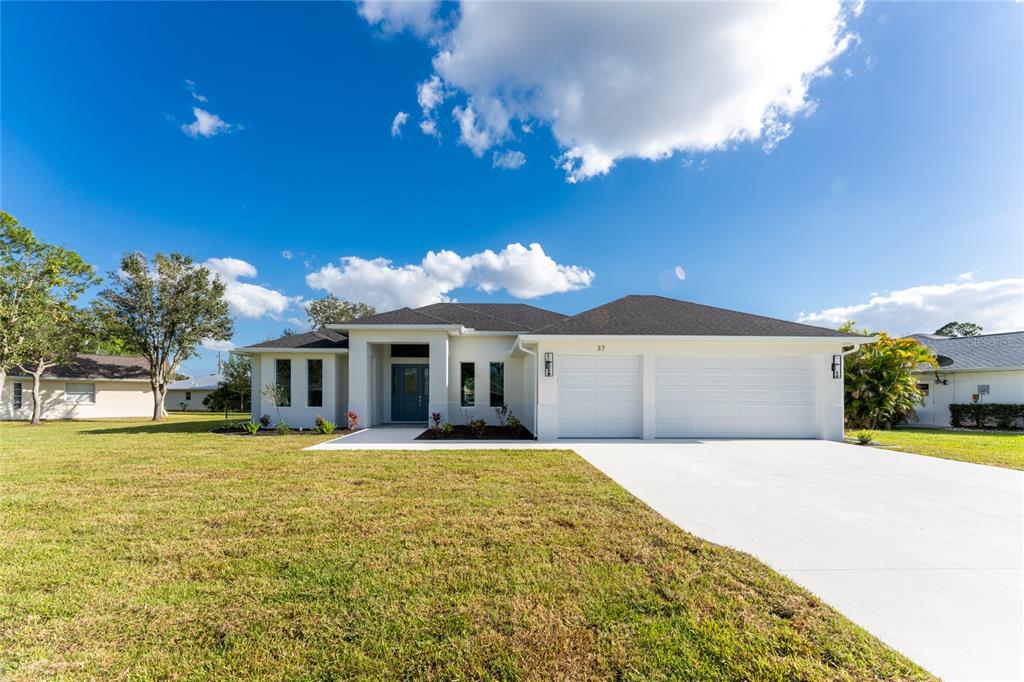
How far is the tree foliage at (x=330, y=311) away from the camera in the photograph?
3328 cm

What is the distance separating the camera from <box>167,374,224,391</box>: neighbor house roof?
31.4 m

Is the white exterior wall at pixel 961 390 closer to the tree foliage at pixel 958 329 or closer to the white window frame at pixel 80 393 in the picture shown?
the tree foliage at pixel 958 329

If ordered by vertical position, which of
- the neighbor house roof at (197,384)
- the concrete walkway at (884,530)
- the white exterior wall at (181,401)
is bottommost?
the white exterior wall at (181,401)

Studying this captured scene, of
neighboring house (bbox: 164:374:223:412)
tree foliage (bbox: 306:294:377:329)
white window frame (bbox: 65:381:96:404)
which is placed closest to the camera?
white window frame (bbox: 65:381:96:404)

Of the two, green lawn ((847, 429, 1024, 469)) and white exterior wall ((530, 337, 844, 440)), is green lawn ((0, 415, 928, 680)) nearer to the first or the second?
white exterior wall ((530, 337, 844, 440))

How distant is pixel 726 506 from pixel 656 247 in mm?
14263

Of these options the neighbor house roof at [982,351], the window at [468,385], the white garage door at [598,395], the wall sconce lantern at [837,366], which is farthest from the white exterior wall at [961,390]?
the window at [468,385]

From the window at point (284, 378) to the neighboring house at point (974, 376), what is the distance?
27.1 metres

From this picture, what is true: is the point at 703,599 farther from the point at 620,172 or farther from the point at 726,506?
the point at 620,172

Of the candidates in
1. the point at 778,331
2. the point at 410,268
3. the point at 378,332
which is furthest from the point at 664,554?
the point at 410,268

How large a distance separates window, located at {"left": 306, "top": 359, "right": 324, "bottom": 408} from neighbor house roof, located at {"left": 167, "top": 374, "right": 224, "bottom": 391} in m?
23.1

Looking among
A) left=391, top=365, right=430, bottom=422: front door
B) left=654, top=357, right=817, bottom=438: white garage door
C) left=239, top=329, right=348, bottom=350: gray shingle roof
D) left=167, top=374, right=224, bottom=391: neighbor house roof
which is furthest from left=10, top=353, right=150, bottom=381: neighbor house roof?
left=654, top=357, right=817, bottom=438: white garage door

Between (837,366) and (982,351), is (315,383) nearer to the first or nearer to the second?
(837,366)

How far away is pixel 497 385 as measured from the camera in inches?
566
